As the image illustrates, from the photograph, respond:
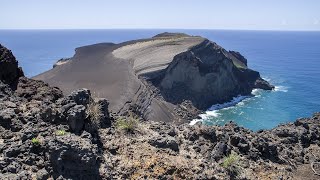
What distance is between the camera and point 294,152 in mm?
21875

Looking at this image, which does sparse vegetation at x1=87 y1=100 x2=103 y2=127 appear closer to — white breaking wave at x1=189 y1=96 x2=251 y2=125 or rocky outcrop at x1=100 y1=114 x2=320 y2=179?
rocky outcrop at x1=100 y1=114 x2=320 y2=179

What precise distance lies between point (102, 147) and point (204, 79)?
7457 centimetres

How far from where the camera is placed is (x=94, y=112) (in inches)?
598

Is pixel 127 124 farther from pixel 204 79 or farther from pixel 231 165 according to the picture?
pixel 204 79

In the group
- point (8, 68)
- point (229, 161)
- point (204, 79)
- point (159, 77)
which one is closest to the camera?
point (229, 161)

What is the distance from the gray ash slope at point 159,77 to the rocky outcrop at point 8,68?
38886 millimetres

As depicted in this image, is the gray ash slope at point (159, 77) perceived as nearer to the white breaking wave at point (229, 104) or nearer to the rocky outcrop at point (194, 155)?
the white breaking wave at point (229, 104)

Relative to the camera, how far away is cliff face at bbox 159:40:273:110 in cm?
8031

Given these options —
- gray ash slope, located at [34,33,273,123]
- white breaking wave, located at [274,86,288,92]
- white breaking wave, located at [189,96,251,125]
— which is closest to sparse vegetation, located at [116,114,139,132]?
gray ash slope, located at [34,33,273,123]

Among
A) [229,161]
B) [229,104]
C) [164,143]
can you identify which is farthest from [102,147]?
[229,104]

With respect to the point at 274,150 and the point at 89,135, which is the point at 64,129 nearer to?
the point at 89,135

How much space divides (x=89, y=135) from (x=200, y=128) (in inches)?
287

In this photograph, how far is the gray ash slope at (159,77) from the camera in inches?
2616

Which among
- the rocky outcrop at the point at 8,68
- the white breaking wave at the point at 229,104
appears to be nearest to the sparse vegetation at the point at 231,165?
the rocky outcrop at the point at 8,68
